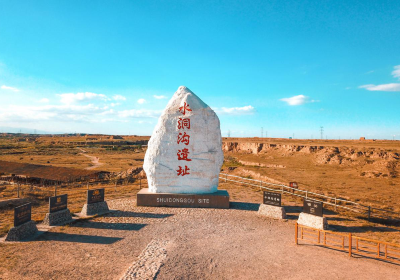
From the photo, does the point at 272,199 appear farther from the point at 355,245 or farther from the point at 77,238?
the point at 77,238

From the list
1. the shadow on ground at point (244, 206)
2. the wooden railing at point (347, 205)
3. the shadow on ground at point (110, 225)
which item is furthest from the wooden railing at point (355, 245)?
the shadow on ground at point (110, 225)

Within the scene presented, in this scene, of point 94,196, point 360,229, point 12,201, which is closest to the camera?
point 360,229

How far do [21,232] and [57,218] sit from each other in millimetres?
1968

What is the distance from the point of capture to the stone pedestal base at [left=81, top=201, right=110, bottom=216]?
573 inches

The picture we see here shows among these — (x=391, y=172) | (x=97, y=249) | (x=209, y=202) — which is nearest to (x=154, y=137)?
(x=209, y=202)

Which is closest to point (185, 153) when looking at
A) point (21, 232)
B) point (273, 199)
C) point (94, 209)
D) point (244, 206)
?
point (244, 206)

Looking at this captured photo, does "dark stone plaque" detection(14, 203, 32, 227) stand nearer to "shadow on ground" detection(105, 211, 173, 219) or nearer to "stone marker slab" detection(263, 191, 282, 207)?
"shadow on ground" detection(105, 211, 173, 219)

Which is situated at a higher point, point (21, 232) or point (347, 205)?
point (21, 232)

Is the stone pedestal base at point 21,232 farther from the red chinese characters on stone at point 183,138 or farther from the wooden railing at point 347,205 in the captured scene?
the wooden railing at point 347,205

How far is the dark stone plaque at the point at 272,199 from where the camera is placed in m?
14.9

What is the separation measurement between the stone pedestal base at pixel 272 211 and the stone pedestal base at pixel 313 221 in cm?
163

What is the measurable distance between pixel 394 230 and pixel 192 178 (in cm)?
1182

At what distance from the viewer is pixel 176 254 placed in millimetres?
9906

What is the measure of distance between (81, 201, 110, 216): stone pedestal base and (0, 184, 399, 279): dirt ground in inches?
33.4
